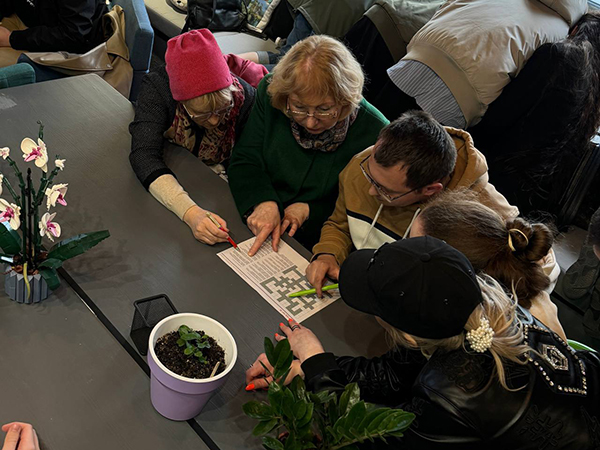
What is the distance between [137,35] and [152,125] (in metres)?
0.99

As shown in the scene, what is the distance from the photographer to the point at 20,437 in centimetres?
101

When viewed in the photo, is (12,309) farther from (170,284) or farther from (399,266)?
(399,266)

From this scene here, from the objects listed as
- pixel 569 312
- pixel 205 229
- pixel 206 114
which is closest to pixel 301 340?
pixel 205 229

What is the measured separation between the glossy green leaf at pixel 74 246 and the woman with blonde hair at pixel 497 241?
2.55 ft

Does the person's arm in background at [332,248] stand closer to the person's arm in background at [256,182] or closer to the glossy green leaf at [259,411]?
the person's arm in background at [256,182]

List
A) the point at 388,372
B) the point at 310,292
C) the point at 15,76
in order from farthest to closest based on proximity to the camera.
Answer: the point at 15,76 → the point at 310,292 → the point at 388,372

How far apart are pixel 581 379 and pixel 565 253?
1.57m

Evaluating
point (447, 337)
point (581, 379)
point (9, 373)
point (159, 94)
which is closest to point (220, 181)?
point (159, 94)

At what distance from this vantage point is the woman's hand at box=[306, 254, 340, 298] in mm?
1486

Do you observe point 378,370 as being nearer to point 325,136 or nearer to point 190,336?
point 190,336

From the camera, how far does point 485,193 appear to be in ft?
5.36

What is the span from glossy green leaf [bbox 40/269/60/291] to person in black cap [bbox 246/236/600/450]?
2.42 feet

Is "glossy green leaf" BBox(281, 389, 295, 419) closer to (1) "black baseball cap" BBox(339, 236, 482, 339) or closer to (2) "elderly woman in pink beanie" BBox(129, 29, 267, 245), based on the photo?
(1) "black baseball cap" BBox(339, 236, 482, 339)

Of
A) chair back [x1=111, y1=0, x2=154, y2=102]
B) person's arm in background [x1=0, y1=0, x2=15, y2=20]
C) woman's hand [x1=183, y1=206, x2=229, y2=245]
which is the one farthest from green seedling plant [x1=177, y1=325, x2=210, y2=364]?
person's arm in background [x1=0, y1=0, x2=15, y2=20]
